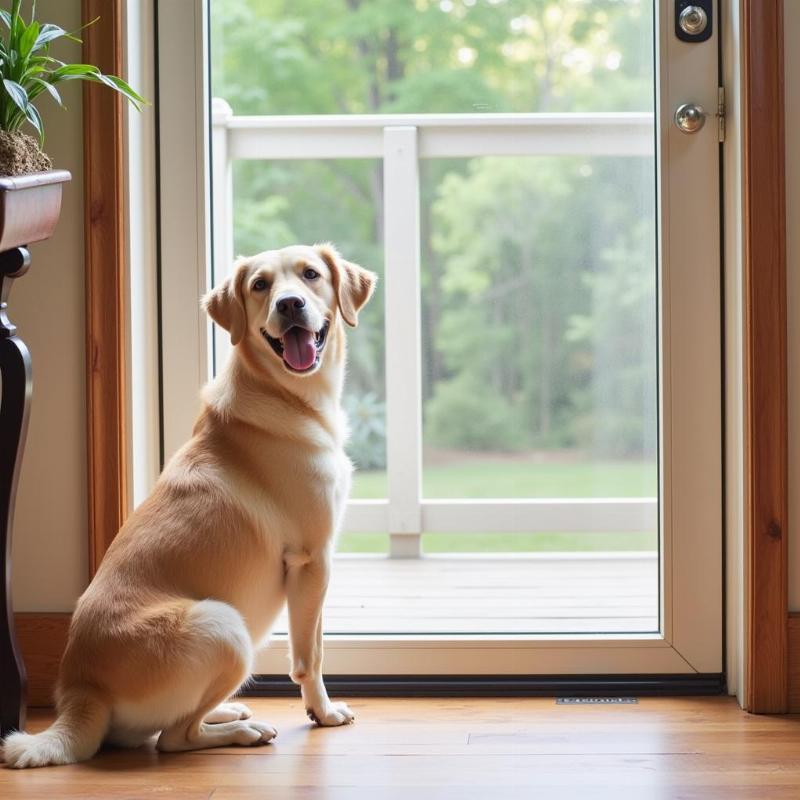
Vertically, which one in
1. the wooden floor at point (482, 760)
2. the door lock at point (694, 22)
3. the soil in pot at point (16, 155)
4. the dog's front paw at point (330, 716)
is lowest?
the wooden floor at point (482, 760)

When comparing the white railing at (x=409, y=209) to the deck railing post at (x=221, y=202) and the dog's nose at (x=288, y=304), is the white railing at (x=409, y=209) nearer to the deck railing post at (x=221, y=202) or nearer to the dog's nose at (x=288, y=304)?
the deck railing post at (x=221, y=202)

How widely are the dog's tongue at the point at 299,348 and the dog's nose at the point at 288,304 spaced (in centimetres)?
5

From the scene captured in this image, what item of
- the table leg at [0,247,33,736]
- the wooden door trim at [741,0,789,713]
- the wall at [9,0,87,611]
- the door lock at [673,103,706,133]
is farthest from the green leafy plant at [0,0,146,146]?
the wooden door trim at [741,0,789,713]

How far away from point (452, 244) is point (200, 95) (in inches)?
36.1

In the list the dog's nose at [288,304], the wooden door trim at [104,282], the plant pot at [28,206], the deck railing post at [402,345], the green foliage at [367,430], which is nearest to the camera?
the plant pot at [28,206]

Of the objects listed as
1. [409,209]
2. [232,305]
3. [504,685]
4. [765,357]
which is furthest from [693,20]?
[504,685]

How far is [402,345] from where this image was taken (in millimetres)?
3332

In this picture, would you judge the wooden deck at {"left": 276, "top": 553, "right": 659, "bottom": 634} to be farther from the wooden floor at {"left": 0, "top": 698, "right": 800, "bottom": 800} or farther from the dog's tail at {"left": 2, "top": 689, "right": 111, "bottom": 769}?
the dog's tail at {"left": 2, "top": 689, "right": 111, "bottom": 769}

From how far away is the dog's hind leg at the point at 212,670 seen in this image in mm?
2033

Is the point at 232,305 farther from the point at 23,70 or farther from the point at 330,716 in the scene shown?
the point at 330,716

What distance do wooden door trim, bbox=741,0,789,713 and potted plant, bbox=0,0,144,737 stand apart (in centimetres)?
123

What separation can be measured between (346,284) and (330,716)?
2.88 ft

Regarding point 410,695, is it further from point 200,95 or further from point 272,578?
point 200,95

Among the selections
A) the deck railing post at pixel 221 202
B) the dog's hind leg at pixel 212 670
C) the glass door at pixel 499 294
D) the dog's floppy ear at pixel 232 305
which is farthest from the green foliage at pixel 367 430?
the dog's hind leg at pixel 212 670
